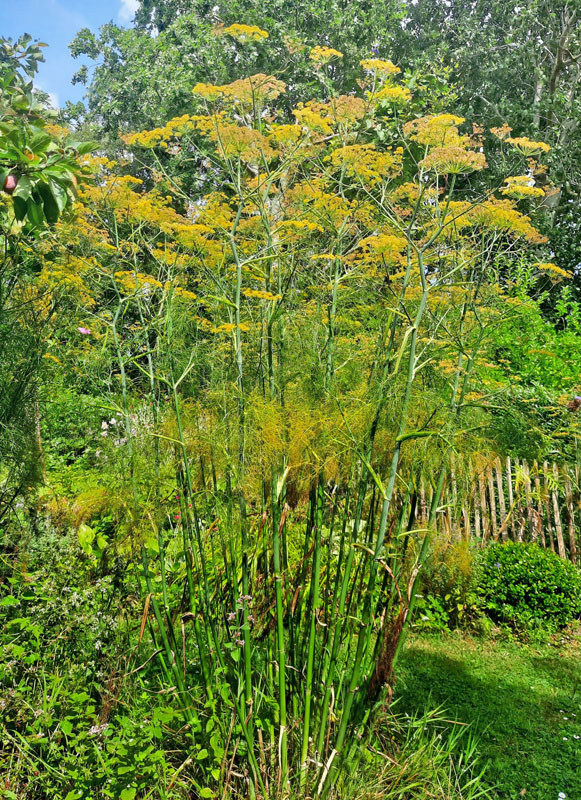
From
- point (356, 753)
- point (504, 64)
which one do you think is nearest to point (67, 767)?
point (356, 753)

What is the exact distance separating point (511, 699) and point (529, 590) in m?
1.27

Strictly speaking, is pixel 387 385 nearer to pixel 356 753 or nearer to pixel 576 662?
pixel 356 753

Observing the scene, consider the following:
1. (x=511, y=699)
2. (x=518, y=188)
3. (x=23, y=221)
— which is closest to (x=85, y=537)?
(x=23, y=221)

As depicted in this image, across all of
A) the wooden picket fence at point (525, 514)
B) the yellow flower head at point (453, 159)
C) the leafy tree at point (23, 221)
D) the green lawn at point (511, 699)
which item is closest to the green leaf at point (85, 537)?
the leafy tree at point (23, 221)

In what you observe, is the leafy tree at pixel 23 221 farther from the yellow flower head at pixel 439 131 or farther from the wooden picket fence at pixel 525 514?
the wooden picket fence at pixel 525 514

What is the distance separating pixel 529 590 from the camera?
482cm

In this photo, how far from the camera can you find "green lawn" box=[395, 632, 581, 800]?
3.01m

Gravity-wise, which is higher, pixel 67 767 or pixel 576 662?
pixel 67 767

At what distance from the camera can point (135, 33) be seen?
1372 cm

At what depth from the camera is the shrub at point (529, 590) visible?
4781 millimetres

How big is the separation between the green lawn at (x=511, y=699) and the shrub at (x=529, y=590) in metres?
0.22

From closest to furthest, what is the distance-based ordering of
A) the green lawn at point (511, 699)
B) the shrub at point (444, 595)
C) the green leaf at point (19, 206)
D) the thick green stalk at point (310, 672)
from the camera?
1. the green leaf at point (19, 206)
2. the thick green stalk at point (310, 672)
3. the green lawn at point (511, 699)
4. the shrub at point (444, 595)

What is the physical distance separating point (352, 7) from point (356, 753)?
42.2 feet

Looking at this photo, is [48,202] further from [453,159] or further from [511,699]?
[511,699]
